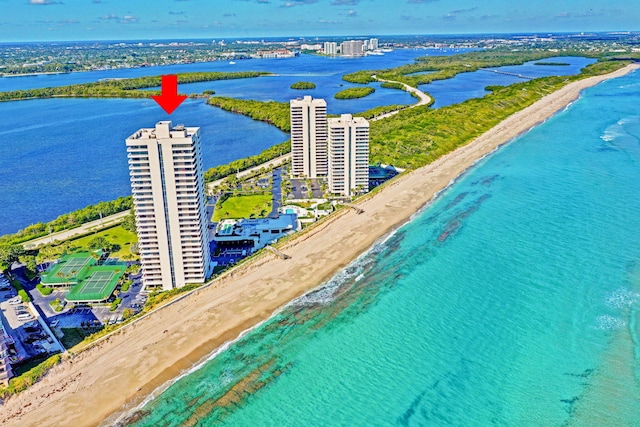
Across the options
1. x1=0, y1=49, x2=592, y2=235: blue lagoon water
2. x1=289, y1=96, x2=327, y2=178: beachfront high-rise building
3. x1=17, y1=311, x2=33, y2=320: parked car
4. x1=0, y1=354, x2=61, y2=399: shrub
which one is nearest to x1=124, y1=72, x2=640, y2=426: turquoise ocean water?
x1=0, y1=354, x2=61, y2=399: shrub

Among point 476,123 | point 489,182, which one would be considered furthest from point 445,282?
point 476,123

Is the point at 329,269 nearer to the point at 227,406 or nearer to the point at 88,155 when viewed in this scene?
the point at 227,406

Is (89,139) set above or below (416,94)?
below

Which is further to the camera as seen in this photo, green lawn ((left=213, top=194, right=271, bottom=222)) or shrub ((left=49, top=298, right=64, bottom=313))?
green lawn ((left=213, top=194, right=271, bottom=222))

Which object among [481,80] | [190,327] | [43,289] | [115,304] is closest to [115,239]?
[43,289]

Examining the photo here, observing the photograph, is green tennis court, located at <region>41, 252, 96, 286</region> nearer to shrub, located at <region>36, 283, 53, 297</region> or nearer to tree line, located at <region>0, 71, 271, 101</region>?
shrub, located at <region>36, 283, 53, 297</region>

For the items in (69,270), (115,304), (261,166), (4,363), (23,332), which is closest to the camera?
(4,363)

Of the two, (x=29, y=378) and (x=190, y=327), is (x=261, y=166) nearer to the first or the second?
(x=190, y=327)
